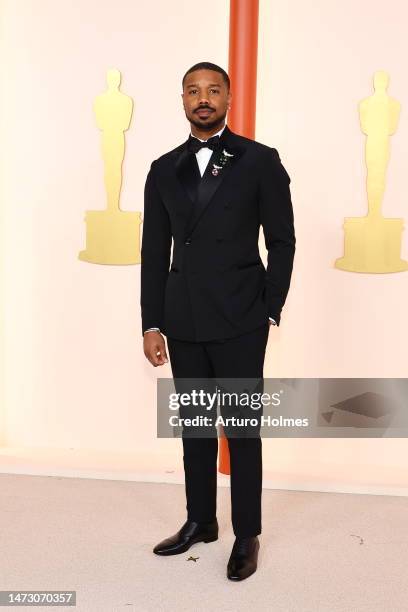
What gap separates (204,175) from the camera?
2.22 metres

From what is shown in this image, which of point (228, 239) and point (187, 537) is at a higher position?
point (228, 239)

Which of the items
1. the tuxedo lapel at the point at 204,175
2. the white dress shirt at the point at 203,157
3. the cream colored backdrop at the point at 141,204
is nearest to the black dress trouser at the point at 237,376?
the white dress shirt at the point at 203,157

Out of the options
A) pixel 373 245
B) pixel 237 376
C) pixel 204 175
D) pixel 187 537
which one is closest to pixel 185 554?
pixel 187 537

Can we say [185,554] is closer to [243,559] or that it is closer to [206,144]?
[243,559]

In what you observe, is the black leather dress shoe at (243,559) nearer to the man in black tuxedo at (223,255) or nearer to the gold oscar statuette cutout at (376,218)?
the man in black tuxedo at (223,255)

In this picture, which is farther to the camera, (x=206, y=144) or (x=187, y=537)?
(x=187, y=537)

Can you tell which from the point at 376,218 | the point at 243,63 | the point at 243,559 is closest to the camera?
the point at 243,559

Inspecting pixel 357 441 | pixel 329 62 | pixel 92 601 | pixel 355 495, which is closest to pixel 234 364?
pixel 92 601

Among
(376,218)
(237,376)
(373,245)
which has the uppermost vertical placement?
(376,218)

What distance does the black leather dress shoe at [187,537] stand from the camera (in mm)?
2410

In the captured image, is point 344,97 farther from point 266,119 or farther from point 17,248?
point 17,248

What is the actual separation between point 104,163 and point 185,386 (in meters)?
1.39

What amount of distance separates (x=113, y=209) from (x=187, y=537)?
5.12 ft

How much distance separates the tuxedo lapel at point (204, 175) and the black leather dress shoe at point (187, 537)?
3.23 ft
